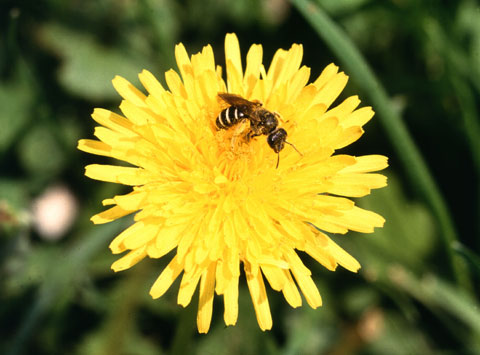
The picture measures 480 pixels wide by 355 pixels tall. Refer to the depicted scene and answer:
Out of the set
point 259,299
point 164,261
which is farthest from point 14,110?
point 259,299

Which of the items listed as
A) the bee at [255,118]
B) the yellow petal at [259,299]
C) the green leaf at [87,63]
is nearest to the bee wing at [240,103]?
the bee at [255,118]

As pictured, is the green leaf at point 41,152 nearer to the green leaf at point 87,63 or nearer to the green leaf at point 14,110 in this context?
the green leaf at point 14,110

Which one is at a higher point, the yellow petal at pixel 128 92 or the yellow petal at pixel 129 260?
the yellow petal at pixel 128 92

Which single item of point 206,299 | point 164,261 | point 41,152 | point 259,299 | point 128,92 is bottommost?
point 164,261

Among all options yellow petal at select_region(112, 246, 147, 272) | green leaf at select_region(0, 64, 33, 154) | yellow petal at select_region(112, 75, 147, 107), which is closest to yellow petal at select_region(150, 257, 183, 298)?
yellow petal at select_region(112, 246, 147, 272)

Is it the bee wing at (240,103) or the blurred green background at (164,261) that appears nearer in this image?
the bee wing at (240,103)

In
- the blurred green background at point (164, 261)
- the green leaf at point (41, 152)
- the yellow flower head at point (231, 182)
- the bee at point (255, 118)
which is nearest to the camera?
the yellow flower head at point (231, 182)

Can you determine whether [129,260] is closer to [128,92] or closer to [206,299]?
[206,299]

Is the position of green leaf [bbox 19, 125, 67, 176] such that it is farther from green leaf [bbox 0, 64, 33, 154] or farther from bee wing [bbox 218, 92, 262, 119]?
bee wing [bbox 218, 92, 262, 119]
